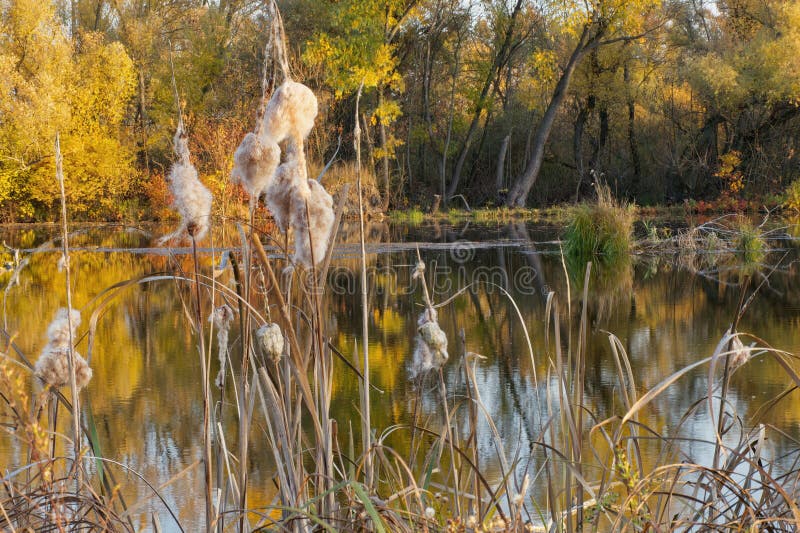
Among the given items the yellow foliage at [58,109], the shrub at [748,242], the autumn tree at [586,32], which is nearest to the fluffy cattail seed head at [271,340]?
the shrub at [748,242]

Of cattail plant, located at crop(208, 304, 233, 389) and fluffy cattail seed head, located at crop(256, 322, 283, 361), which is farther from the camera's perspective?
cattail plant, located at crop(208, 304, 233, 389)

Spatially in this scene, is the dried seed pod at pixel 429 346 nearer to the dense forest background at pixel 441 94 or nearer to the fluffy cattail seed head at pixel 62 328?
the fluffy cattail seed head at pixel 62 328

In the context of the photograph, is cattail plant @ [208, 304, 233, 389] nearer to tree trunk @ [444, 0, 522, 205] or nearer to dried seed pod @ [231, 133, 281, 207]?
dried seed pod @ [231, 133, 281, 207]

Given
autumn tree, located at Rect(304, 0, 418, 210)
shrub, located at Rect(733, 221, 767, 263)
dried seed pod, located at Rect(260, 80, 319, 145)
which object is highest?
autumn tree, located at Rect(304, 0, 418, 210)

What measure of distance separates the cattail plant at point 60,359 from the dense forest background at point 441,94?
16.8 metres

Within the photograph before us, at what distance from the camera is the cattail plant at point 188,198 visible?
1.27 meters

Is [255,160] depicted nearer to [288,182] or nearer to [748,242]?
[288,182]

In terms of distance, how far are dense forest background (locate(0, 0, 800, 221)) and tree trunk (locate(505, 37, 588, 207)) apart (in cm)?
6

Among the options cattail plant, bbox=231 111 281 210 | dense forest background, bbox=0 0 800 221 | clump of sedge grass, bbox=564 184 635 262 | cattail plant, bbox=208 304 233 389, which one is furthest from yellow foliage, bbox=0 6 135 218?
cattail plant, bbox=231 111 281 210

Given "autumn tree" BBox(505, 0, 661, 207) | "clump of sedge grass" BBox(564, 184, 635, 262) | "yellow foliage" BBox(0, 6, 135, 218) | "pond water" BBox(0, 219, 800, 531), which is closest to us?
"pond water" BBox(0, 219, 800, 531)

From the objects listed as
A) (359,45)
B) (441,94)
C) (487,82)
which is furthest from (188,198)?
(441,94)

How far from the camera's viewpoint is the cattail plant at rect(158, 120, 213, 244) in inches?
49.9

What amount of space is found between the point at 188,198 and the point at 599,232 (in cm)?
1023

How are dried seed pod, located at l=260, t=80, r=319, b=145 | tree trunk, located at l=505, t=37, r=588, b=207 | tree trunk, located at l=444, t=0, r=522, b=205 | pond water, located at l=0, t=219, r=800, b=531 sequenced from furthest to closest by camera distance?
1. tree trunk, located at l=444, t=0, r=522, b=205
2. tree trunk, located at l=505, t=37, r=588, b=207
3. pond water, located at l=0, t=219, r=800, b=531
4. dried seed pod, located at l=260, t=80, r=319, b=145
